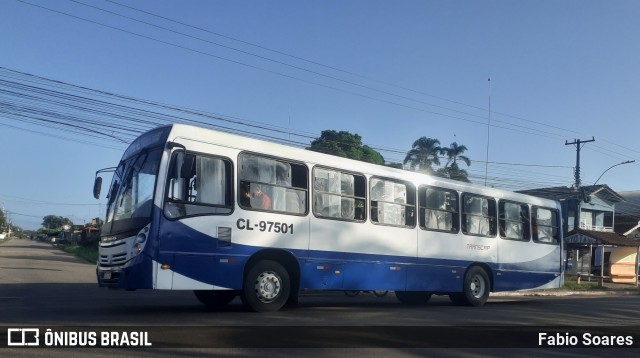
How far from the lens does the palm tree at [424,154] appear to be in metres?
46.8

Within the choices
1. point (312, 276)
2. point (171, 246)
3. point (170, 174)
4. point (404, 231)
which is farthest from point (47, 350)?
point (404, 231)

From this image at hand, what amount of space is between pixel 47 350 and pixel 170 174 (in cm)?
354

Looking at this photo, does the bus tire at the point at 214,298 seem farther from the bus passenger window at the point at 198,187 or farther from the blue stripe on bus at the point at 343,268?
the bus passenger window at the point at 198,187

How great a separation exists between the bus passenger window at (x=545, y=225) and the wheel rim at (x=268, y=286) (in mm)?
9424

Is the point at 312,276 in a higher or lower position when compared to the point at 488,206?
lower

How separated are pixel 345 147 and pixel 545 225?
23107 mm

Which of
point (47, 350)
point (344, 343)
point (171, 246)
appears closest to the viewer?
point (47, 350)

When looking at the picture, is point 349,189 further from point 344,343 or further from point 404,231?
point 344,343

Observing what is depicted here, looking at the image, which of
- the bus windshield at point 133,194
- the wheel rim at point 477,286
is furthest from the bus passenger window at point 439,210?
the bus windshield at point 133,194

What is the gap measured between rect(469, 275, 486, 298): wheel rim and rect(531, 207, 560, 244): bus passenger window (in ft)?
8.71

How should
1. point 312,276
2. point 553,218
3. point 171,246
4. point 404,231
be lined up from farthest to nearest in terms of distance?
point 553,218, point 404,231, point 312,276, point 171,246

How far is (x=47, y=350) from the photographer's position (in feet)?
24.1

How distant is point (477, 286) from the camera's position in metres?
15.9
